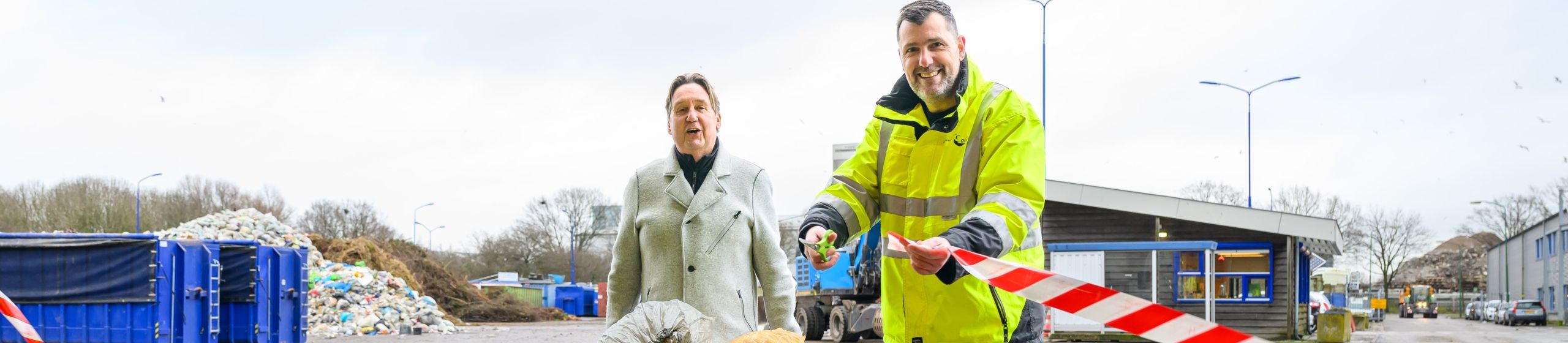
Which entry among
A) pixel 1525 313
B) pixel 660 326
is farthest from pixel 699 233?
pixel 1525 313

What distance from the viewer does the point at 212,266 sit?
1861 centimetres

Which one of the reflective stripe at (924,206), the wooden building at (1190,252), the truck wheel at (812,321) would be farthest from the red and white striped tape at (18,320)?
the truck wheel at (812,321)

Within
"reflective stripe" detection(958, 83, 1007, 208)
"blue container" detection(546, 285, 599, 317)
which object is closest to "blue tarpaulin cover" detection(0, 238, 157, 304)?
"reflective stripe" detection(958, 83, 1007, 208)

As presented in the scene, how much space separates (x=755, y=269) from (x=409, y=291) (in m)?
30.7

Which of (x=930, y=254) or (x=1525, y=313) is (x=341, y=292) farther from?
(x=1525, y=313)

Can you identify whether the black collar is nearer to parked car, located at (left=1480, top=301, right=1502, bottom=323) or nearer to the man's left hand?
the man's left hand

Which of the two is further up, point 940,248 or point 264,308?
point 940,248

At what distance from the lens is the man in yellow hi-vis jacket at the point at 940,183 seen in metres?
3.30

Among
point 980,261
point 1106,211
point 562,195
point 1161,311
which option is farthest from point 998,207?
point 562,195

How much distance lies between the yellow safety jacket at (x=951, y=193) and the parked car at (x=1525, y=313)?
5620 centimetres

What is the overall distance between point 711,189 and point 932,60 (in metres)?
1.99

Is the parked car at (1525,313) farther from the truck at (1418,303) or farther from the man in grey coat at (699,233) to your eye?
the man in grey coat at (699,233)

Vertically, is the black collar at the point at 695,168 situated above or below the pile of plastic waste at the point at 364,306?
above

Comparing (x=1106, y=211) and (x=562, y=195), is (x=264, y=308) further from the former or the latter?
(x=562, y=195)
